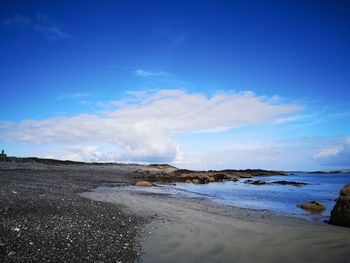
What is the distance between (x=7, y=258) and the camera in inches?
270

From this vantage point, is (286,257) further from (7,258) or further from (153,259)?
(7,258)

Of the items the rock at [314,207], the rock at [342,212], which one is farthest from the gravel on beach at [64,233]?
the rock at [314,207]

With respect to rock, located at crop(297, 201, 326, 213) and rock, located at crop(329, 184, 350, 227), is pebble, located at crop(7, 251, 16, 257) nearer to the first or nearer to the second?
rock, located at crop(329, 184, 350, 227)

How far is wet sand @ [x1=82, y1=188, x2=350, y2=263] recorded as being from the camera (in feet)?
28.1

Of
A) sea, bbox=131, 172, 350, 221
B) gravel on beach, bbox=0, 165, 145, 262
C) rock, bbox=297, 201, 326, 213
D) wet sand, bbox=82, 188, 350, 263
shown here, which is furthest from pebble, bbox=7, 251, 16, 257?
rock, bbox=297, 201, 326, 213

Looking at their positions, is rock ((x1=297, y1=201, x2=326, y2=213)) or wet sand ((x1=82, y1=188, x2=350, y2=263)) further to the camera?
rock ((x1=297, y1=201, x2=326, y2=213))

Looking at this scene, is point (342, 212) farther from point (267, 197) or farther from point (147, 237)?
point (267, 197)

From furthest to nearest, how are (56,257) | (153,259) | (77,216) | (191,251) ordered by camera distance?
(77,216) < (191,251) < (153,259) < (56,257)

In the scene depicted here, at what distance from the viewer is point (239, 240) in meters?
10.4

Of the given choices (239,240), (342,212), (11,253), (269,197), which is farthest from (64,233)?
(269,197)

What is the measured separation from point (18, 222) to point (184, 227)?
A: 6.57 metres

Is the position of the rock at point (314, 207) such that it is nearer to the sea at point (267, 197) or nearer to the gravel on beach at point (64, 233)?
the sea at point (267, 197)

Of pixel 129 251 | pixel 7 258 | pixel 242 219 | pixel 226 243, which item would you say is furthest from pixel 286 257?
pixel 7 258

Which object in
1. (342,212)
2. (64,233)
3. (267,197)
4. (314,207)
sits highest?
(342,212)
